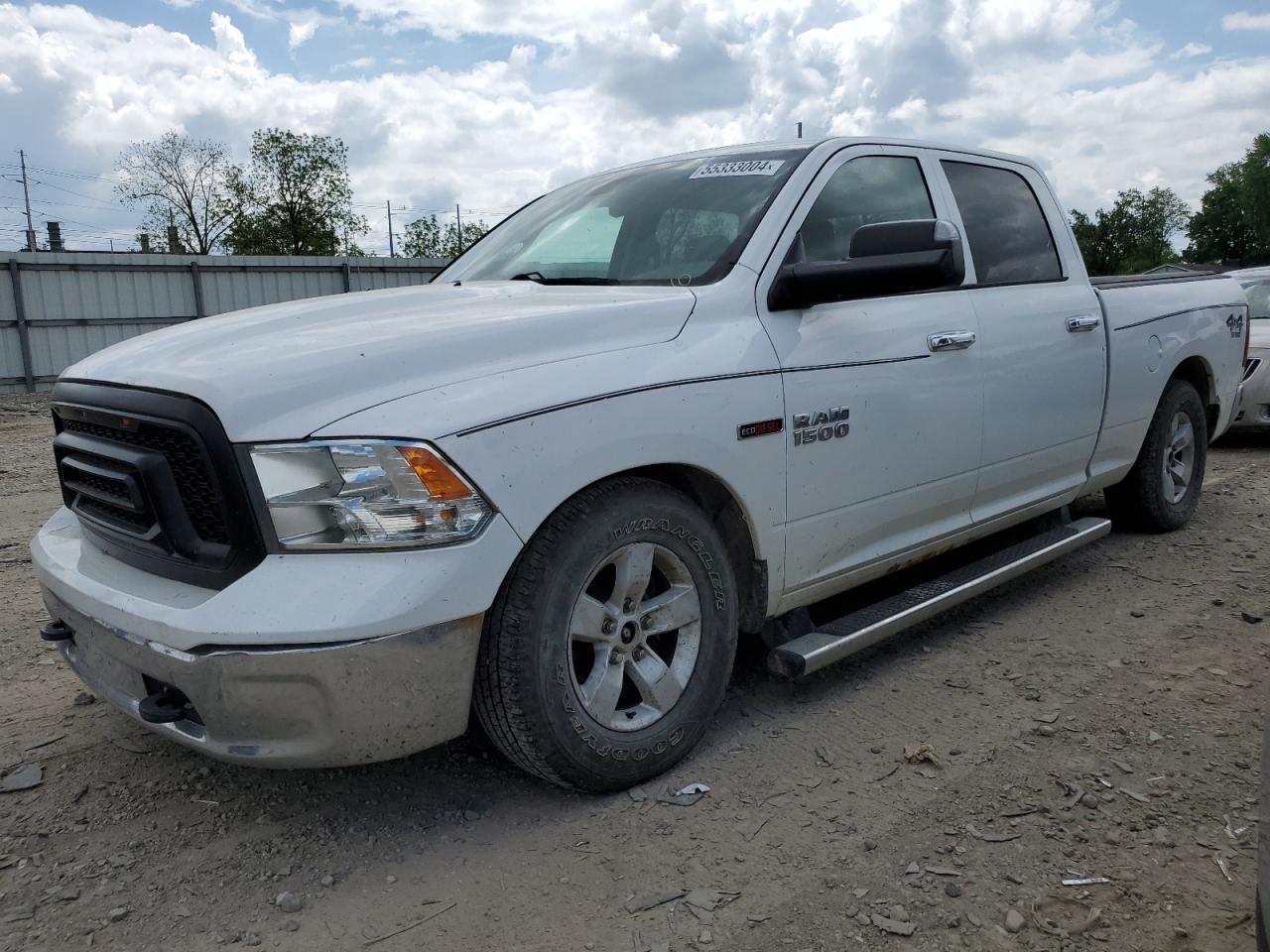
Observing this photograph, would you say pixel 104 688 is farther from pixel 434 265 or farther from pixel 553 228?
pixel 434 265

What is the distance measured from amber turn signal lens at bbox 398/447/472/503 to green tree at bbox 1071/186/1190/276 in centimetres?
8955

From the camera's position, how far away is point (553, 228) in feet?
12.8

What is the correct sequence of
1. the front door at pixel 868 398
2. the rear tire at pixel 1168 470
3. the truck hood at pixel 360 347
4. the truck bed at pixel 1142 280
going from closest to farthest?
the truck hood at pixel 360 347
the front door at pixel 868 398
the truck bed at pixel 1142 280
the rear tire at pixel 1168 470

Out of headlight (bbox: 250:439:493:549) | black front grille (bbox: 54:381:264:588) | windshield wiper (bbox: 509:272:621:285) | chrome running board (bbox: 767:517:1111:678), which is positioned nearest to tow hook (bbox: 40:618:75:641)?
black front grille (bbox: 54:381:264:588)

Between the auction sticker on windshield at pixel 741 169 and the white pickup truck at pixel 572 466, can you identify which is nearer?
the white pickup truck at pixel 572 466

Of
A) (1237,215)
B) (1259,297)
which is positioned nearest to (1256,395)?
(1259,297)

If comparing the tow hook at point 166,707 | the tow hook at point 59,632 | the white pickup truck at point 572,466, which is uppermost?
the white pickup truck at point 572,466

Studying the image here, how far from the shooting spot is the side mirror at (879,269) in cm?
297

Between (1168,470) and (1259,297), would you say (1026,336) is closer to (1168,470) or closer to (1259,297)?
(1168,470)

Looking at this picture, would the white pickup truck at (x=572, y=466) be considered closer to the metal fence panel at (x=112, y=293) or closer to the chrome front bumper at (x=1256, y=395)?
the chrome front bumper at (x=1256, y=395)

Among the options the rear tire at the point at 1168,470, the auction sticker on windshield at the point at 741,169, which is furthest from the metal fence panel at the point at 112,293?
the auction sticker on windshield at the point at 741,169

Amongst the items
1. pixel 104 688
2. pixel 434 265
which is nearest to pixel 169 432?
pixel 104 688

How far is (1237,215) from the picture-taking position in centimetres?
7450

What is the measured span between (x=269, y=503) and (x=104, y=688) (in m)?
0.80
